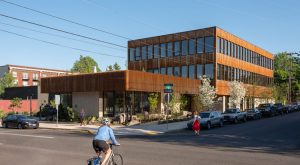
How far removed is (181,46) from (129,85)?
2114 centimetres

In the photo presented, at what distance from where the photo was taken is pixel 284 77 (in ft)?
325

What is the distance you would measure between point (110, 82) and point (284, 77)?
73.7m

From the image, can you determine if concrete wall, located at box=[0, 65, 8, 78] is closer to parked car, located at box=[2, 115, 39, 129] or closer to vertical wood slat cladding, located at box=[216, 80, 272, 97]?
vertical wood slat cladding, located at box=[216, 80, 272, 97]

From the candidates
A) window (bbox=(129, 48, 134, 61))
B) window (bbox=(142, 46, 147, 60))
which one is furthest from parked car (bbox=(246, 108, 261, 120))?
window (bbox=(129, 48, 134, 61))

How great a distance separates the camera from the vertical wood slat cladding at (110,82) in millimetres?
35594

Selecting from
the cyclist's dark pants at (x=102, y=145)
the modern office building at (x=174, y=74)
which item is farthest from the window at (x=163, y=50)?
the cyclist's dark pants at (x=102, y=145)

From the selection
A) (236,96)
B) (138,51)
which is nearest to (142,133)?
(236,96)

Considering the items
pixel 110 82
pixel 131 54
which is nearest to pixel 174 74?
pixel 131 54

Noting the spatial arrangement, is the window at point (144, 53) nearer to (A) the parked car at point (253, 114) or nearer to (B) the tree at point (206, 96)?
(B) the tree at point (206, 96)

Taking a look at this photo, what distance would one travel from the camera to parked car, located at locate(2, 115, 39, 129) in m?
33.0

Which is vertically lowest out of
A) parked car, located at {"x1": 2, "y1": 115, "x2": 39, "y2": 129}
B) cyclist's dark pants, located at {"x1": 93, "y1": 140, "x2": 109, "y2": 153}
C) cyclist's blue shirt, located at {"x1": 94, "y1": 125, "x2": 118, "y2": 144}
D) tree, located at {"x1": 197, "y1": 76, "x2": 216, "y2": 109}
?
parked car, located at {"x1": 2, "y1": 115, "x2": 39, "y2": 129}

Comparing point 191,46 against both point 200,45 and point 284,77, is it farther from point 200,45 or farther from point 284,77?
point 284,77

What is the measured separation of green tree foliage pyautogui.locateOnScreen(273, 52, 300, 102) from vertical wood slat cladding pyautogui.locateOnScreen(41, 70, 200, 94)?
117 feet

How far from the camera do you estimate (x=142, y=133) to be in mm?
27453
